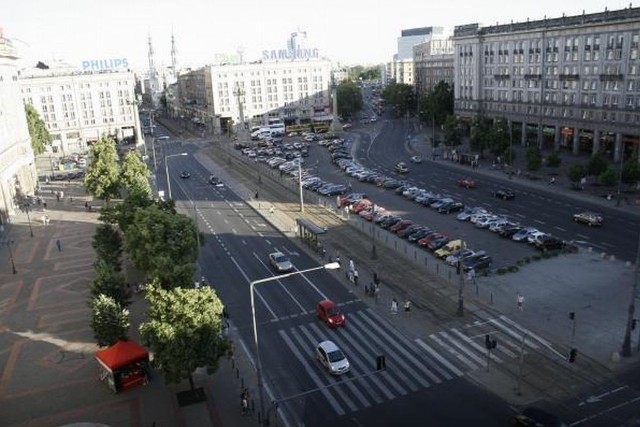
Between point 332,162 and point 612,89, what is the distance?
55800 millimetres

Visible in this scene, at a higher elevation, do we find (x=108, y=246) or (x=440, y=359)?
(x=108, y=246)

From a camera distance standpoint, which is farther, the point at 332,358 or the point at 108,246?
the point at 108,246

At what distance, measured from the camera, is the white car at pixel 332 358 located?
35.9 metres

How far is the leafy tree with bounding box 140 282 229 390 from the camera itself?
3173 centimetres

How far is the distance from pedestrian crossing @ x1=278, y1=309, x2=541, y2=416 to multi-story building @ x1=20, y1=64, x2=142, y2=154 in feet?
432

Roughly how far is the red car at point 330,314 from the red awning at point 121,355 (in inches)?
542

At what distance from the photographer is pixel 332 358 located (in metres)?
36.3

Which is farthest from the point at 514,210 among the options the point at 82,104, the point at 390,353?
the point at 82,104

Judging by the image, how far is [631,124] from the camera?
92.2m

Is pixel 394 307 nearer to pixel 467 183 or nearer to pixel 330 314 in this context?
pixel 330 314

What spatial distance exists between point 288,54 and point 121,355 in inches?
6381

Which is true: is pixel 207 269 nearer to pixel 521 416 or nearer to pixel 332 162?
pixel 521 416

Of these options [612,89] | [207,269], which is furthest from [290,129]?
[207,269]

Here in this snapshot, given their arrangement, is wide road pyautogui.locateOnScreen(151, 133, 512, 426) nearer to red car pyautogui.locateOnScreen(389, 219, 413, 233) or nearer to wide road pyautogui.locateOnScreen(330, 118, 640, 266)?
red car pyautogui.locateOnScreen(389, 219, 413, 233)
